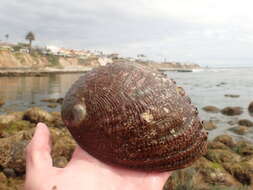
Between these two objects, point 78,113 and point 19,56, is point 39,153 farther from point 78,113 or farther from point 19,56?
point 19,56

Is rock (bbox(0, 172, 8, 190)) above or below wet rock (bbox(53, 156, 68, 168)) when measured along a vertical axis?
below

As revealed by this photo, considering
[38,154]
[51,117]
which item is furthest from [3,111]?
[38,154]

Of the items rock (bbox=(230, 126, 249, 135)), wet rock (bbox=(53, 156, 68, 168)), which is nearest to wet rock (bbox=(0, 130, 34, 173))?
wet rock (bbox=(53, 156, 68, 168))

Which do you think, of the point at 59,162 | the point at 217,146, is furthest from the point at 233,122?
the point at 59,162

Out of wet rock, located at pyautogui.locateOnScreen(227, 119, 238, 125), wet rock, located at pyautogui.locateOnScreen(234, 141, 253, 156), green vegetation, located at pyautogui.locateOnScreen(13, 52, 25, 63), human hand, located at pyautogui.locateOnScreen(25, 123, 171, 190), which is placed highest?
green vegetation, located at pyautogui.locateOnScreen(13, 52, 25, 63)

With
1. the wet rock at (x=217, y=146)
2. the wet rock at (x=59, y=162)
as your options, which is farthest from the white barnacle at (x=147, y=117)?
the wet rock at (x=217, y=146)

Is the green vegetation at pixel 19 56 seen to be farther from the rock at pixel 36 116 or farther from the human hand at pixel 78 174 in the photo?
the human hand at pixel 78 174

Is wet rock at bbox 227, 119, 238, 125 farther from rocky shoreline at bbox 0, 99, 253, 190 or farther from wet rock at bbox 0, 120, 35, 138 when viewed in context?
wet rock at bbox 0, 120, 35, 138
